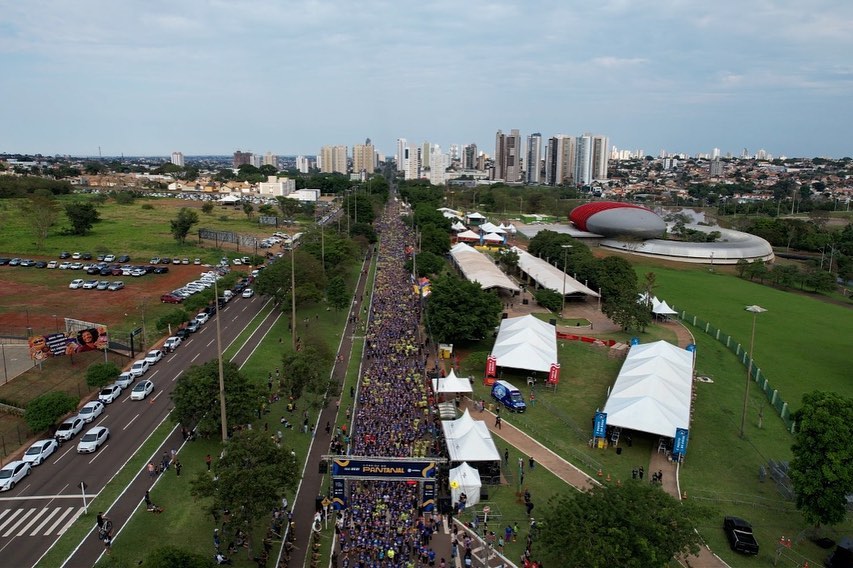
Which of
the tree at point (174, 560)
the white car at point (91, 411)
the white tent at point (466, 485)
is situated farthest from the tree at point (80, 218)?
the tree at point (174, 560)

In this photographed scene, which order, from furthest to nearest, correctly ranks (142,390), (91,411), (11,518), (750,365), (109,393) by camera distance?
(142,390)
(109,393)
(750,365)
(91,411)
(11,518)

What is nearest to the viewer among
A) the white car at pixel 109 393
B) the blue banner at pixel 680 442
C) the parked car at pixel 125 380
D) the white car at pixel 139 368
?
the blue banner at pixel 680 442

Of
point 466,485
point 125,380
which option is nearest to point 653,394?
point 466,485

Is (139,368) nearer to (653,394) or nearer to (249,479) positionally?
(249,479)

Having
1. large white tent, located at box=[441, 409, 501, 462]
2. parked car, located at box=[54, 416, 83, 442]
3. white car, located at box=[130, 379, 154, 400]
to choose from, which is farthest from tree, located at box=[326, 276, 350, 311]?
large white tent, located at box=[441, 409, 501, 462]

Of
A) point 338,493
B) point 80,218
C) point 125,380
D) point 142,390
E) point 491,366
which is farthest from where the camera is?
point 80,218

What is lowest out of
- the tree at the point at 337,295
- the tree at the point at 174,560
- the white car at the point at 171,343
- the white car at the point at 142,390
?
the white car at the point at 142,390

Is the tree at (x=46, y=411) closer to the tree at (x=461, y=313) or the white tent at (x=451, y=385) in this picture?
the white tent at (x=451, y=385)

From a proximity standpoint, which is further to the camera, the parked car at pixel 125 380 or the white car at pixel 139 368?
the white car at pixel 139 368
